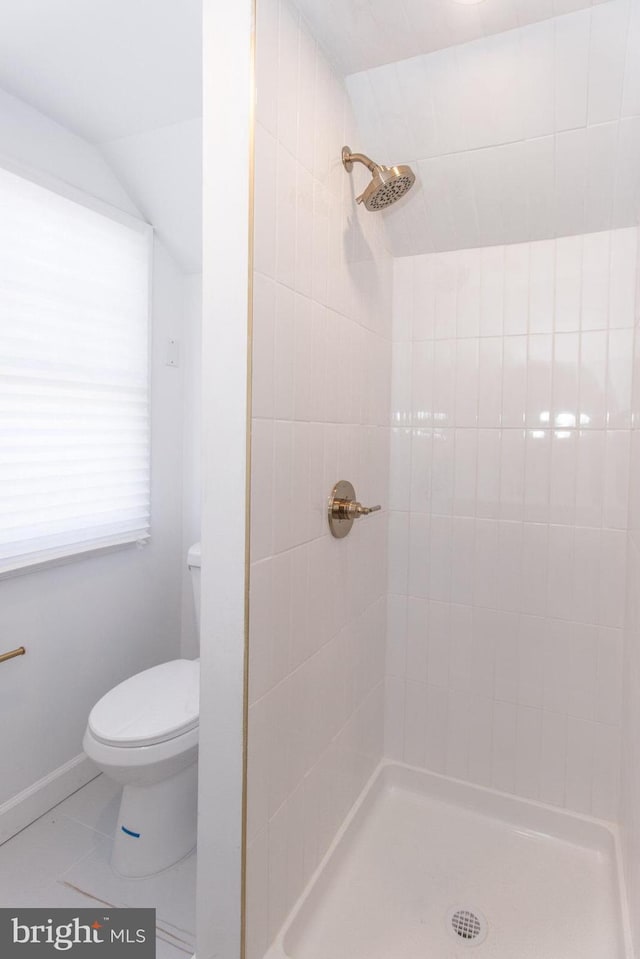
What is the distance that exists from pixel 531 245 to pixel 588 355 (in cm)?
36

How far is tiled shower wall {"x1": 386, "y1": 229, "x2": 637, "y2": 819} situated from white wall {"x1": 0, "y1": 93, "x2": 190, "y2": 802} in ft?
3.46

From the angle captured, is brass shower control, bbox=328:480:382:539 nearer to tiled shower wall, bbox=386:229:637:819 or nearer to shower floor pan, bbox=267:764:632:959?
tiled shower wall, bbox=386:229:637:819

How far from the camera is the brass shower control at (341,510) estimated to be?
1288 millimetres

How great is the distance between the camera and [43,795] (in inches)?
70.4

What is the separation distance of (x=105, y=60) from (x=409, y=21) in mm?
911

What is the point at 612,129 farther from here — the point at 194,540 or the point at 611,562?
the point at 194,540

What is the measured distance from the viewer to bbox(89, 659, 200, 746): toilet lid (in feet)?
4.96

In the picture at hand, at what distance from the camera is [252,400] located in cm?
95

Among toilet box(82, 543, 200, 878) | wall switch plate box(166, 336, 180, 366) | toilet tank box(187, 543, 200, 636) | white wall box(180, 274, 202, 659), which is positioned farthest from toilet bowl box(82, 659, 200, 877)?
wall switch plate box(166, 336, 180, 366)

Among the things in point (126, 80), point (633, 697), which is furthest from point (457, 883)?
point (126, 80)


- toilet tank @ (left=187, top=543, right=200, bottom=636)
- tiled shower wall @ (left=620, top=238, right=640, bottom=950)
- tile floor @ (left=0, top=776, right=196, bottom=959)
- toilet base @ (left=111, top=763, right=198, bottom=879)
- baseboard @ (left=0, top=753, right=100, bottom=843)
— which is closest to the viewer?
tiled shower wall @ (left=620, top=238, right=640, bottom=950)

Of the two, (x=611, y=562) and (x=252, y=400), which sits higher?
(x=252, y=400)

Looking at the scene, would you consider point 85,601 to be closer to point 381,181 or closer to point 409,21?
point 381,181

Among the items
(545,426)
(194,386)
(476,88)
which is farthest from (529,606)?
(194,386)
